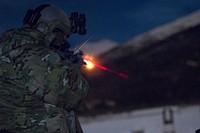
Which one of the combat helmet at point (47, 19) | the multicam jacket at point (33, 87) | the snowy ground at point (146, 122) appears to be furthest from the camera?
the snowy ground at point (146, 122)

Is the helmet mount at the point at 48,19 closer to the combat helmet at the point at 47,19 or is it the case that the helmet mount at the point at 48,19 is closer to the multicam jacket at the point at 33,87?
the combat helmet at the point at 47,19

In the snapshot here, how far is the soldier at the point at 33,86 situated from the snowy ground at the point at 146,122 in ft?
26.0

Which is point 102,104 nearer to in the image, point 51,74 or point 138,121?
point 138,121

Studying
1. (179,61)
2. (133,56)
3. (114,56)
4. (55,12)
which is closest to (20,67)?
(55,12)

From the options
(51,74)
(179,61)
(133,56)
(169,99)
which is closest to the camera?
(51,74)

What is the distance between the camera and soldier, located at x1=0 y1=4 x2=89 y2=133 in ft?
10.3

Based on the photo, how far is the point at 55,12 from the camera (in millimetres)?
3713

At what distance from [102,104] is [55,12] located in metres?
8.57

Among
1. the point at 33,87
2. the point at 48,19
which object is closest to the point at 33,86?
the point at 33,87

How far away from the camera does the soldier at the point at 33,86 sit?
3.13 metres

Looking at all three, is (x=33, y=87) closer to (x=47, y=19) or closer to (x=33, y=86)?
(x=33, y=86)

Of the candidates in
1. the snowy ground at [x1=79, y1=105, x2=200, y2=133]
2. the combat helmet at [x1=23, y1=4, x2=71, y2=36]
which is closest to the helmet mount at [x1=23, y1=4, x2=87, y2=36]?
the combat helmet at [x1=23, y1=4, x2=71, y2=36]

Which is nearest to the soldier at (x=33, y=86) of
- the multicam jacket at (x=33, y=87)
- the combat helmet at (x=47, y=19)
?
the multicam jacket at (x=33, y=87)

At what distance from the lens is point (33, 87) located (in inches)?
123
